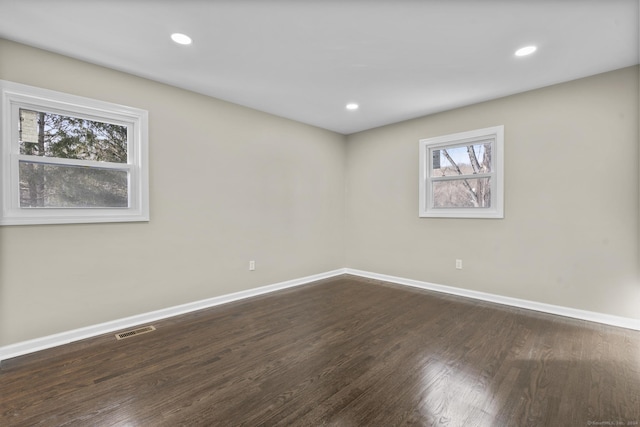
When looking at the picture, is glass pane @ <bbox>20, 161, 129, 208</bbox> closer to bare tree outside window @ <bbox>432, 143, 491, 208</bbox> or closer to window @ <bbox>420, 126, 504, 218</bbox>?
window @ <bbox>420, 126, 504, 218</bbox>

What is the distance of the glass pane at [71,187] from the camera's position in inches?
95.0

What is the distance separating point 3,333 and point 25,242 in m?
0.72

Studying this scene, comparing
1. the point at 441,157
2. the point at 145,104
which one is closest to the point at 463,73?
the point at 441,157

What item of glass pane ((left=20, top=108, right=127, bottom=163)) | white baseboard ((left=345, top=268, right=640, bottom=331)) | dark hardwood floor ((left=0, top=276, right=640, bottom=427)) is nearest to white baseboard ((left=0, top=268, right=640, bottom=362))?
white baseboard ((left=345, top=268, right=640, bottom=331))

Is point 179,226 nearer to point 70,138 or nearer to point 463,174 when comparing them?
point 70,138

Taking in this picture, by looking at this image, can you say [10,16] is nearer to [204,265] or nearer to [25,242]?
[25,242]

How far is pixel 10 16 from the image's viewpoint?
202cm

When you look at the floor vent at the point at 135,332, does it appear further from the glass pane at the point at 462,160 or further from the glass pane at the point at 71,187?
the glass pane at the point at 462,160

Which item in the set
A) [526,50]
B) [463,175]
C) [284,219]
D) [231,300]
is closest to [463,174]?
[463,175]

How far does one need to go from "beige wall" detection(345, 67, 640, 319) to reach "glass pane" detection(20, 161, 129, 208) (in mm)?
3716

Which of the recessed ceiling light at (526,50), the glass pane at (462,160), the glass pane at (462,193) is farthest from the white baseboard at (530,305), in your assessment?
the recessed ceiling light at (526,50)

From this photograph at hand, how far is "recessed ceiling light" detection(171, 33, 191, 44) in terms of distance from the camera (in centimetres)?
225

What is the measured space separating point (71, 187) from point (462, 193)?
445 cm

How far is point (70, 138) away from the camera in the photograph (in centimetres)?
262
